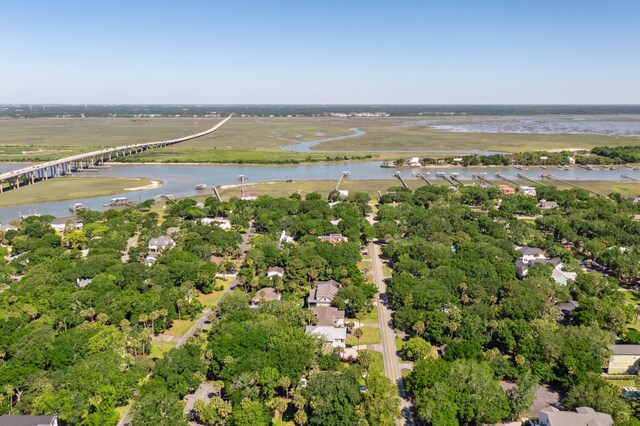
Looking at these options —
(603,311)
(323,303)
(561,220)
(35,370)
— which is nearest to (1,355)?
(35,370)

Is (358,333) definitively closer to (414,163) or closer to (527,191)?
(527,191)

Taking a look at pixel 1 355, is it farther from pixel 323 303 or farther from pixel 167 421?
pixel 323 303

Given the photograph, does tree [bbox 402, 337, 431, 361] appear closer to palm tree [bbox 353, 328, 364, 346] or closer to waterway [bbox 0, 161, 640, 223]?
palm tree [bbox 353, 328, 364, 346]

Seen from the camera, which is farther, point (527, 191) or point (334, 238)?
point (527, 191)

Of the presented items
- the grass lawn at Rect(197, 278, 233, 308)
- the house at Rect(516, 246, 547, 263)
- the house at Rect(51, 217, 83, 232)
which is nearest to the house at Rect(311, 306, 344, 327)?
the grass lawn at Rect(197, 278, 233, 308)

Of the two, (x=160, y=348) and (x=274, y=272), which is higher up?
(x=274, y=272)

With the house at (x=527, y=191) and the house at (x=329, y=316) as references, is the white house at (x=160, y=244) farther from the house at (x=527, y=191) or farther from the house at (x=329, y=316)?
the house at (x=527, y=191)

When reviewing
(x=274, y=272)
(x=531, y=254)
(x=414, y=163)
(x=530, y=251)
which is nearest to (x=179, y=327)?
(x=274, y=272)
